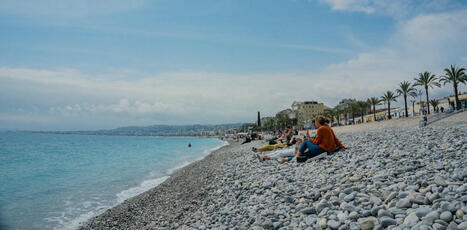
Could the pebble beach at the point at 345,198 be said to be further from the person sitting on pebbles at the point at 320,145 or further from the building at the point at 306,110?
the building at the point at 306,110

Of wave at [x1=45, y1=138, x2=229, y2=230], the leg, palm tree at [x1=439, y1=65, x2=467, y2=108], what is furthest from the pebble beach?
palm tree at [x1=439, y1=65, x2=467, y2=108]

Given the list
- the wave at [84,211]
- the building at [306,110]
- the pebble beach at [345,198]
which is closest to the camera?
the pebble beach at [345,198]

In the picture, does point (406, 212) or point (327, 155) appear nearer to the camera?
point (406, 212)

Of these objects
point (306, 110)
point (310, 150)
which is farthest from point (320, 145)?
point (306, 110)

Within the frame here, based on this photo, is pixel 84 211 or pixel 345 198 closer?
pixel 345 198

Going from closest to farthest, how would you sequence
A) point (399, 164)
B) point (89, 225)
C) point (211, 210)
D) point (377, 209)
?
point (377, 209) → point (399, 164) → point (211, 210) → point (89, 225)

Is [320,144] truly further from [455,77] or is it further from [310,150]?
[455,77]

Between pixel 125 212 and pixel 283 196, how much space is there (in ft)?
22.3

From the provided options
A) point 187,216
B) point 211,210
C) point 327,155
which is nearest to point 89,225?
point 187,216

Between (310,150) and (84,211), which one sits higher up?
(310,150)

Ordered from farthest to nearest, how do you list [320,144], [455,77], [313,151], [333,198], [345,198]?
[455,77]
[320,144]
[313,151]
[333,198]
[345,198]

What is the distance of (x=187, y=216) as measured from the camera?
7309 millimetres

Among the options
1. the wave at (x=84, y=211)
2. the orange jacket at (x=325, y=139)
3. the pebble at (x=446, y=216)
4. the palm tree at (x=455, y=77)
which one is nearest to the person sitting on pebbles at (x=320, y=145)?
the orange jacket at (x=325, y=139)

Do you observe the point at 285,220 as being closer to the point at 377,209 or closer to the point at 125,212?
the point at 377,209
